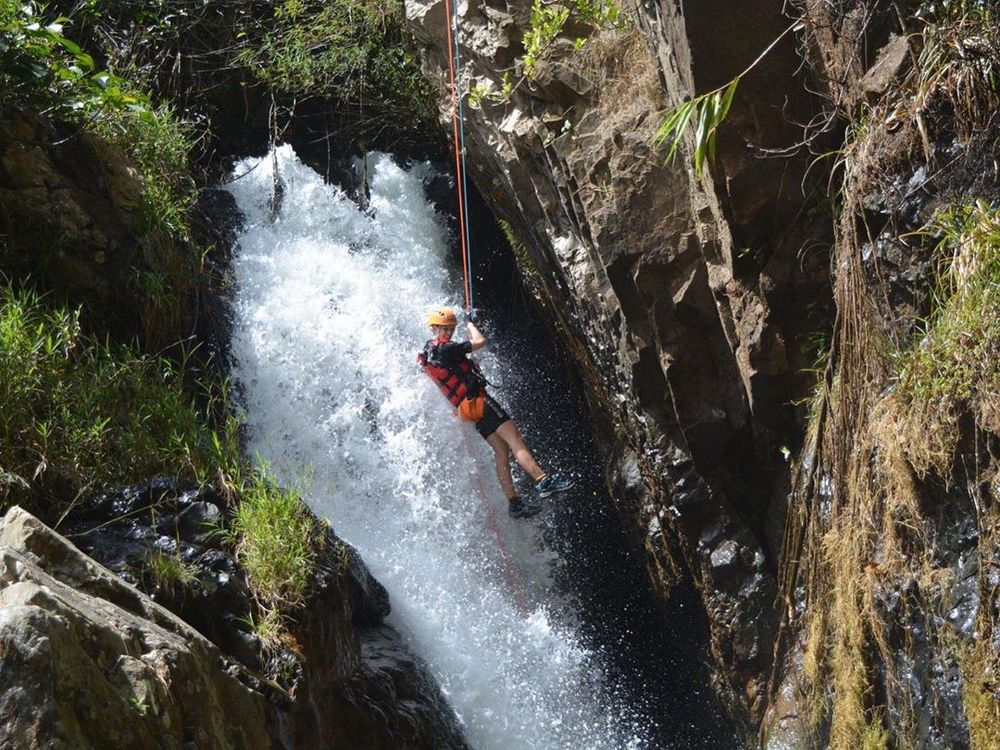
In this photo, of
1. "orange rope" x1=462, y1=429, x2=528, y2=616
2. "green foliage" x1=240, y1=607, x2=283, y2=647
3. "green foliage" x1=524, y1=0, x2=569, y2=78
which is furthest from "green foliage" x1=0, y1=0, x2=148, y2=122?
"green foliage" x1=240, y1=607, x2=283, y2=647

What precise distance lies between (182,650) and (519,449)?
336 cm

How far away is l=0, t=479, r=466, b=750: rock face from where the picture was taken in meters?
2.81

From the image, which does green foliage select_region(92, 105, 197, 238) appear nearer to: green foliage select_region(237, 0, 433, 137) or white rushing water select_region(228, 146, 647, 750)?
white rushing water select_region(228, 146, 647, 750)

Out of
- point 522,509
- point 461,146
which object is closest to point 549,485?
point 522,509

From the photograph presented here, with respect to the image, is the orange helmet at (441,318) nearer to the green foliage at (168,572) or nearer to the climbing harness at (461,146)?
the climbing harness at (461,146)

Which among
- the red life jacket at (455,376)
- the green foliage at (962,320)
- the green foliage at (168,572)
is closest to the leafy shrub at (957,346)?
the green foliage at (962,320)

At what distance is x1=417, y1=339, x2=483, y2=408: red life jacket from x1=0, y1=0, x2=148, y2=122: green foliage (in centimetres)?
274

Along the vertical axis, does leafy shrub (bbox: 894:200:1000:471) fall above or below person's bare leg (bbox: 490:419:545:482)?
below

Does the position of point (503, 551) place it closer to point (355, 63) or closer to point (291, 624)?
→ point (291, 624)

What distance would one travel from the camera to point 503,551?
7.21m

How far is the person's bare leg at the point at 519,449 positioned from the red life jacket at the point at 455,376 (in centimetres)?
36

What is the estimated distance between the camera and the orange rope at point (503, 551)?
22.9 ft

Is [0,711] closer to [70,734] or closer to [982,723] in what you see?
[70,734]

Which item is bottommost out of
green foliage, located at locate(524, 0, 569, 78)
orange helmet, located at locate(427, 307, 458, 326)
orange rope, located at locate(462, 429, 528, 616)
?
orange rope, located at locate(462, 429, 528, 616)
